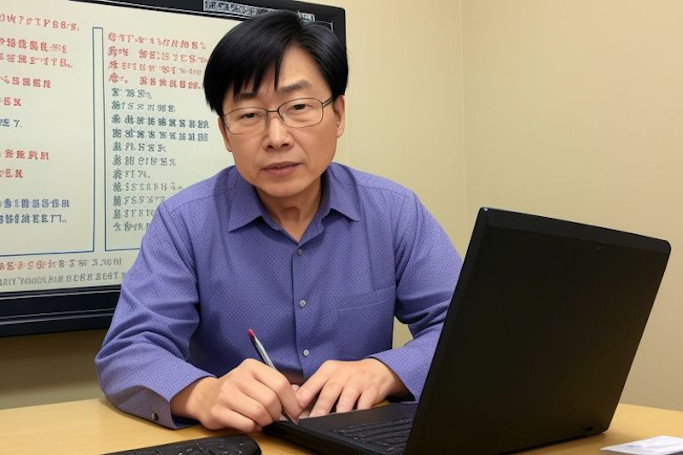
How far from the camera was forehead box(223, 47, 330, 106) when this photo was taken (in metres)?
1.31

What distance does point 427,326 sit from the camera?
1.40m

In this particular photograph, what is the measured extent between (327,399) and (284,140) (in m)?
0.49

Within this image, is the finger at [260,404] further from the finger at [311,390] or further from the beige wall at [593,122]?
the beige wall at [593,122]

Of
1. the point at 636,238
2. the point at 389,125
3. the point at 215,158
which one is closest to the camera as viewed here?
the point at 636,238

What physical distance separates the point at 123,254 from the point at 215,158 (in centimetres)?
34

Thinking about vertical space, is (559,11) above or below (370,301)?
above

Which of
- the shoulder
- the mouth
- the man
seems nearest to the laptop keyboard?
the man

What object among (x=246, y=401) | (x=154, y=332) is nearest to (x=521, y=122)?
(x=154, y=332)

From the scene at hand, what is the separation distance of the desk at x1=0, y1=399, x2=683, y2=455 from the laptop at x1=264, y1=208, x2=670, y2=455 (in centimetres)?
3

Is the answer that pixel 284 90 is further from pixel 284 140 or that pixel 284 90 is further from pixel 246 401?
pixel 246 401

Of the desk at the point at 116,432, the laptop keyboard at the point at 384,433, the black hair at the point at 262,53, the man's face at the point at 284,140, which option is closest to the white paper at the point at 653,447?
the desk at the point at 116,432

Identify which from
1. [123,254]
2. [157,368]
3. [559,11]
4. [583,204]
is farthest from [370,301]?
[559,11]

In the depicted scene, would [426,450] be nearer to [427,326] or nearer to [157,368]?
[157,368]

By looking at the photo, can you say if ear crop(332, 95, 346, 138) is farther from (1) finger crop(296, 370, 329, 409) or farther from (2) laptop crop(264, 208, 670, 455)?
(2) laptop crop(264, 208, 670, 455)
